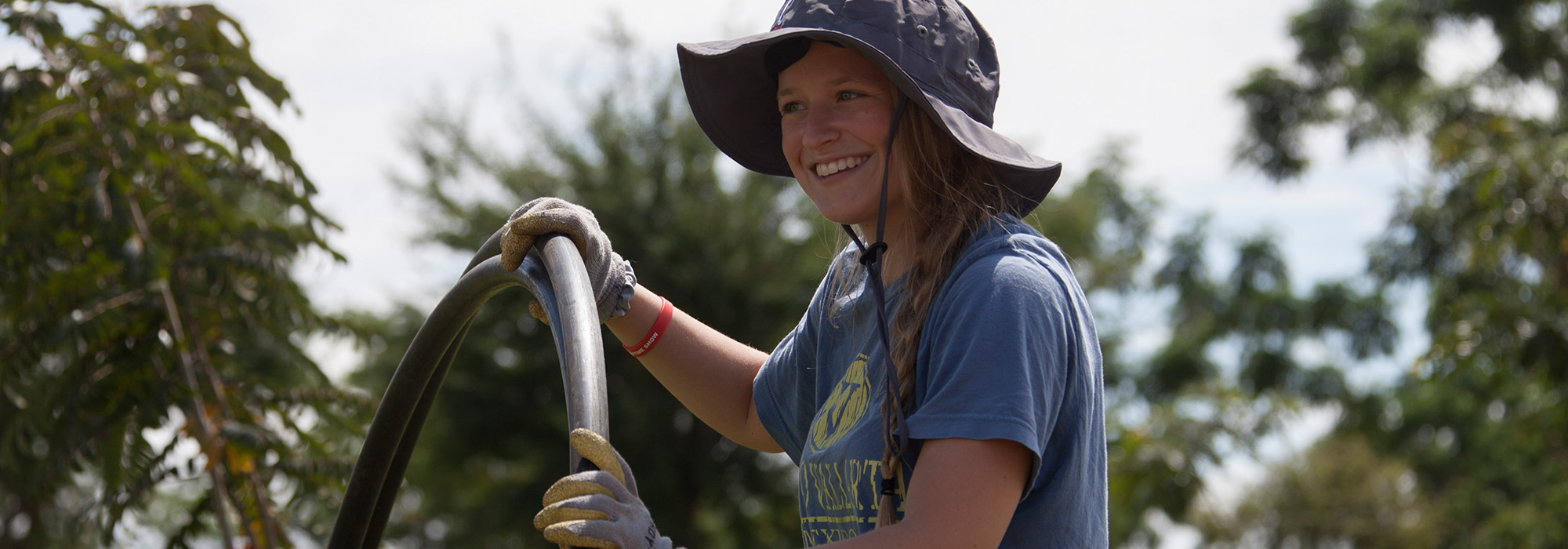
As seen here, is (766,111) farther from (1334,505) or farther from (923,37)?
(1334,505)

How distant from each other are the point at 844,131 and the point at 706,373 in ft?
2.38

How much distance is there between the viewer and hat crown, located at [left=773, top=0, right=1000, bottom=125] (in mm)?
1703

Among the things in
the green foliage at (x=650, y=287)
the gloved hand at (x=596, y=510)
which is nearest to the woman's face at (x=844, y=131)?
the gloved hand at (x=596, y=510)

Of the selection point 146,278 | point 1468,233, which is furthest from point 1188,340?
point 146,278

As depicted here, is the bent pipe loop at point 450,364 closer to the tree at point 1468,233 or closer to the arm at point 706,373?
the arm at point 706,373

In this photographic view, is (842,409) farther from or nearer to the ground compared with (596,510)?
farther from the ground

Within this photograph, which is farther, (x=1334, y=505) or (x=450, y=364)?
(x=1334, y=505)

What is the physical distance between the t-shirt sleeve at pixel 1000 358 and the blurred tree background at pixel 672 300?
1788 mm

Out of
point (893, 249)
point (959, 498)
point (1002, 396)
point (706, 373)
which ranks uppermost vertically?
point (893, 249)

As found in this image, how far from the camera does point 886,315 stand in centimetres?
173

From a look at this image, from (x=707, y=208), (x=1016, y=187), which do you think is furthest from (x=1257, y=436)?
(x=1016, y=187)

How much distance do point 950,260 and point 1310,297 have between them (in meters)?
21.3

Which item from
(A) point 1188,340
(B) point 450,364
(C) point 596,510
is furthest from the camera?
(A) point 1188,340

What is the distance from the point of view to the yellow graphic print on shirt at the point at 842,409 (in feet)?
5.67
